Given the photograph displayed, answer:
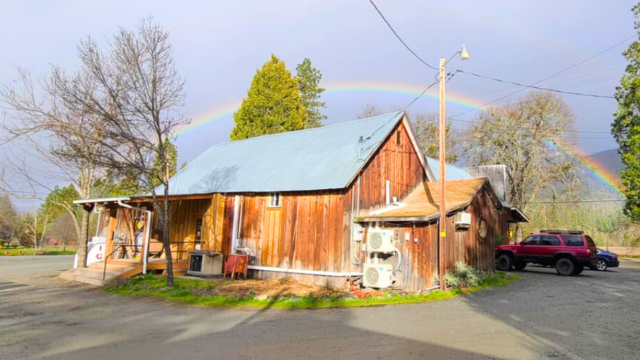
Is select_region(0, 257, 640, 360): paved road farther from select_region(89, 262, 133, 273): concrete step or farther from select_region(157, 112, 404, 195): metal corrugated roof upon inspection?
select_region(157, 112, 404, 195): metal corrugated roof

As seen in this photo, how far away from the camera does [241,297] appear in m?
11.8

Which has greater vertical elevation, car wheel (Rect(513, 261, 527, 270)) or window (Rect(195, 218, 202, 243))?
window (Rect(195, 218, 202, 243))

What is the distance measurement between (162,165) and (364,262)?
25.5ft

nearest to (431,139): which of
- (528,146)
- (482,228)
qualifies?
(528,146)

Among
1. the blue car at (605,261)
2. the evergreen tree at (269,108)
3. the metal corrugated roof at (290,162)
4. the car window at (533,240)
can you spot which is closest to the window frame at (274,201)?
the metal corrugated roof at (290,162)

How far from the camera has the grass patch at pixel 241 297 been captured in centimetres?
1119

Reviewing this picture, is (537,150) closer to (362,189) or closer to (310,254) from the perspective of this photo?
(362,189)

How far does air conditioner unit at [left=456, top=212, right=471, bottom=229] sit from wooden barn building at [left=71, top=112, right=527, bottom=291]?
57 mm

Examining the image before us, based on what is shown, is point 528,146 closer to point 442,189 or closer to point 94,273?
point 442,189

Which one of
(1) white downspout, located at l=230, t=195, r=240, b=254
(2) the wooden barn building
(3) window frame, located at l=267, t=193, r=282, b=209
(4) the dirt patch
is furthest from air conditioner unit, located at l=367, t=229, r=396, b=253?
(1) white downspout, located at l=230, t=195, r=240, b=254

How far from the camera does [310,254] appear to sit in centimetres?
1481

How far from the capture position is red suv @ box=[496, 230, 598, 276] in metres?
18.6

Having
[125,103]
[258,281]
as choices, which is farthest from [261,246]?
[125,103]

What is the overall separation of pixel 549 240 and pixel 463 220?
7.64m
